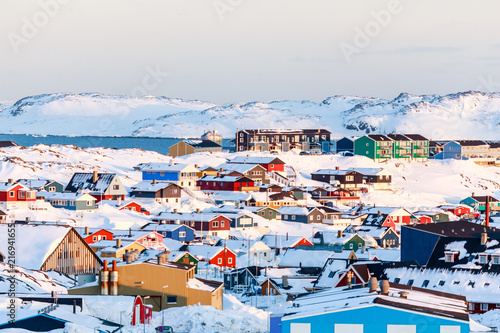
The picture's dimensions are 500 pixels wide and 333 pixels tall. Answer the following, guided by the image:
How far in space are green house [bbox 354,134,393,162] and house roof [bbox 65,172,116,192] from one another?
141ft

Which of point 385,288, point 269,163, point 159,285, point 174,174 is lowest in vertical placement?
point 159,285

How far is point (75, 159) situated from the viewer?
83375 mm

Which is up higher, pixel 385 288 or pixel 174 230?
pixel 385 288

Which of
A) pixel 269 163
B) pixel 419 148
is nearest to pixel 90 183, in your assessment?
pixel 269 163

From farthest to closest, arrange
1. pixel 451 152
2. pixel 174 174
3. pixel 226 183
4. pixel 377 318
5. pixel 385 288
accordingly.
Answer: pixel 451 152 < pixel 174 174 < pixel 226 183 < pixel 385 288 < pixel 377 318

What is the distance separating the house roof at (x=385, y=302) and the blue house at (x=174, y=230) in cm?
2619

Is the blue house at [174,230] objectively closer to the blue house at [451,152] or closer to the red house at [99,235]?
the red house at [99,235]

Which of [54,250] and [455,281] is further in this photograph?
[54,250]

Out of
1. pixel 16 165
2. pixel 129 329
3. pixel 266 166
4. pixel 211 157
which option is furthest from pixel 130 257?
pixel 211 157

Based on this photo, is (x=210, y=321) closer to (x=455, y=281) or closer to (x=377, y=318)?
(x=377, y=318)

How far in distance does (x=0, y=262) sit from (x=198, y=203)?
34300 millimetres

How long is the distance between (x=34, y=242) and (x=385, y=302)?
50.3 feet

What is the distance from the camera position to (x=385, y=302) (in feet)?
59.4

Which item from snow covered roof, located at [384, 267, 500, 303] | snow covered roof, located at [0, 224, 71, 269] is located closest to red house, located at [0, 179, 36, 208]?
snow covered roof, located at [0, 224, 71, 269]
